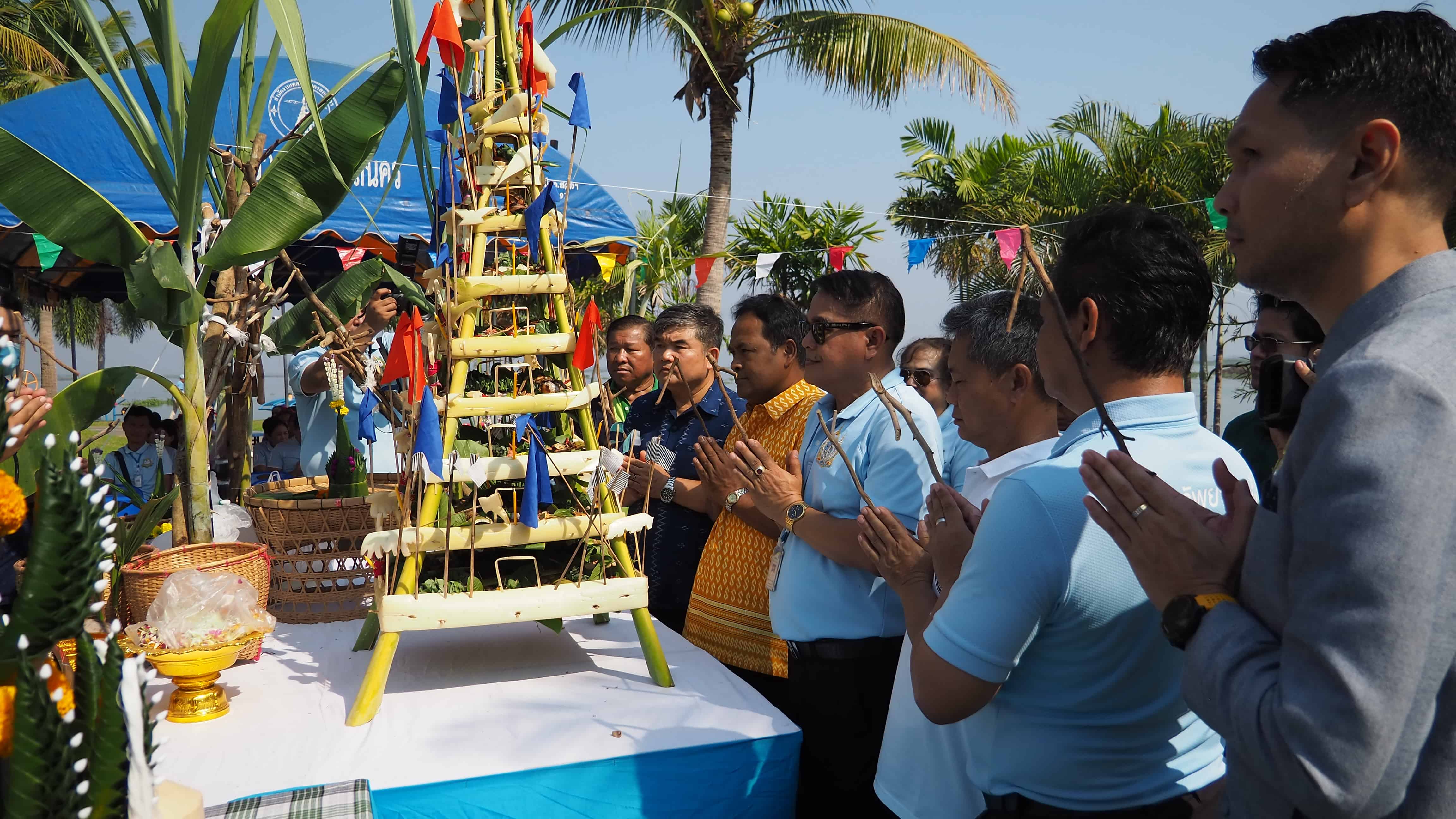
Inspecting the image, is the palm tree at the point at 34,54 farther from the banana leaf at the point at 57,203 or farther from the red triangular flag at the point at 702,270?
the banana leaf at the point at 57,203

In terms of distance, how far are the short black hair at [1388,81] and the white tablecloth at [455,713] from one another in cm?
145

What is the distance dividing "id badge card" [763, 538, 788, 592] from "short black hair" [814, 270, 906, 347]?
64cm

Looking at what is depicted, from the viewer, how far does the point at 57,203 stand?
2498 mm

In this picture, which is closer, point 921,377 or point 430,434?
point 430,434

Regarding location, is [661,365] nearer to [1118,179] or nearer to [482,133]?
[482,133]

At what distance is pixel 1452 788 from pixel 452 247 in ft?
6.38

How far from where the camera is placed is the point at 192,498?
8.53 ft

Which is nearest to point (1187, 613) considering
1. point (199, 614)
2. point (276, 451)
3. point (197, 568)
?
point (199, 614)

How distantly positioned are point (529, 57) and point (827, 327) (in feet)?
3.38

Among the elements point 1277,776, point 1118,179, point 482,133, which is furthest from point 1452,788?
A: point 1118,179

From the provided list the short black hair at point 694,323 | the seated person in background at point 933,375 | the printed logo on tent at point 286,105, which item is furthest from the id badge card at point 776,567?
the printed logo on tent at point 286,105

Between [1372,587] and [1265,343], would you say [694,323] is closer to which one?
[1265,343]

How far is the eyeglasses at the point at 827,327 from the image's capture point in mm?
2543

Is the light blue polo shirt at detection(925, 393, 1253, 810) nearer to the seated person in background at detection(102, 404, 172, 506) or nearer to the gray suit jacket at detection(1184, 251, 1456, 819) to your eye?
the gray suit jacket at detection(1184, 251, 1456, 819)
